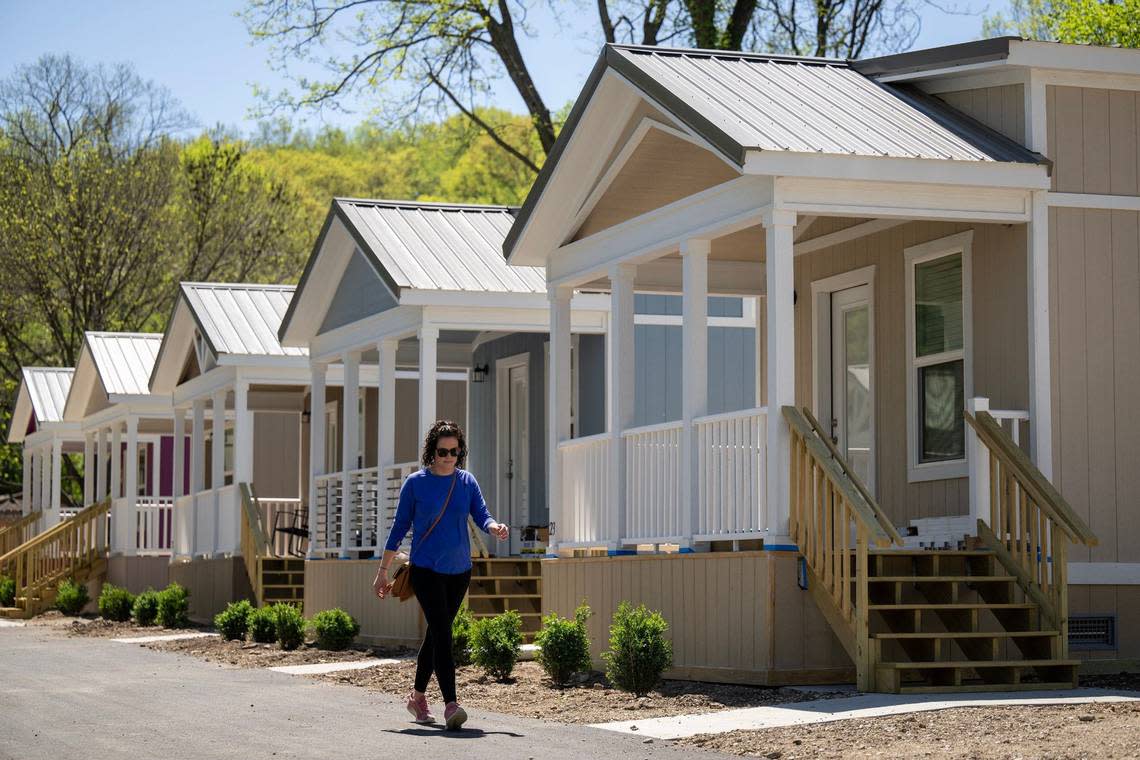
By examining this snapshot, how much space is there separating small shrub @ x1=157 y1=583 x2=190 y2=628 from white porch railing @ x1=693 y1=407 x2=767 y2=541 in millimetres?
13037

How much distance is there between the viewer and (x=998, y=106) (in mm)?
14148

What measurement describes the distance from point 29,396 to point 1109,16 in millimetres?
23123

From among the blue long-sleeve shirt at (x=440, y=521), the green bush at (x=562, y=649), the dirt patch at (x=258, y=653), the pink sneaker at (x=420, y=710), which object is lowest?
the dirt patch at (x=258, y=653)

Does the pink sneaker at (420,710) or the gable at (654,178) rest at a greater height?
the gable at (654,178)

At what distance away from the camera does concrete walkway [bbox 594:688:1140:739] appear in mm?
10469

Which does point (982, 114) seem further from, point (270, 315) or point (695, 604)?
point (270, 315)

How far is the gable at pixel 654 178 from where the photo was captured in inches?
580

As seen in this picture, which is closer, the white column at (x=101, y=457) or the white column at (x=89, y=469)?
the white column at (x=101, y=457)

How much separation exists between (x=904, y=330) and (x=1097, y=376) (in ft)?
6.79

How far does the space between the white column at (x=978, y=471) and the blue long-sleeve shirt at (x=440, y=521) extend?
14.0 feet

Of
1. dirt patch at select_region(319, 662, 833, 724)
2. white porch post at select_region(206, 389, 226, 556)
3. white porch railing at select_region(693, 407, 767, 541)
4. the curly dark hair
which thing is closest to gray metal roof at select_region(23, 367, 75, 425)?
white porch post at select_region(206, 389, 226, 556)

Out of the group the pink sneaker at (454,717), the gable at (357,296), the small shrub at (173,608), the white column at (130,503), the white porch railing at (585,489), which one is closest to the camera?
the pink sneaker at (454,717)

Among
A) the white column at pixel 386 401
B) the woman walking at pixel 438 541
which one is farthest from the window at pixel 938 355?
the white column at pixel 386 401

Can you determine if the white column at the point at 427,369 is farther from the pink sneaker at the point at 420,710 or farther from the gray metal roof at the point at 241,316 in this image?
the pink sneaker at the point at 420,710
